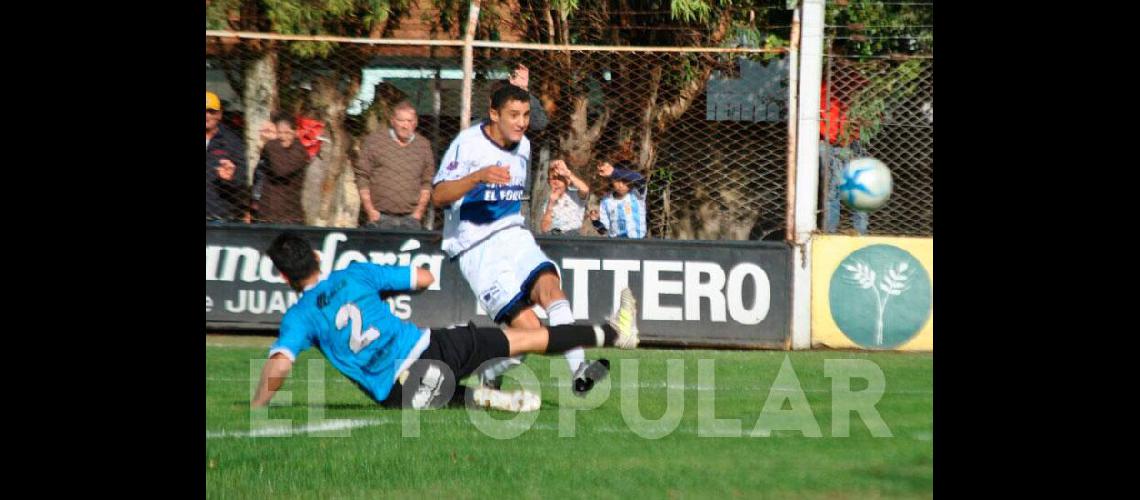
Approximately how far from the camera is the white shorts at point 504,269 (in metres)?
9.55

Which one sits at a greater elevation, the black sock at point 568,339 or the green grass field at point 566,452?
the black sock at point 568,339

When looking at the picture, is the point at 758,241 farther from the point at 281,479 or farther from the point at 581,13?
the point at 281,479

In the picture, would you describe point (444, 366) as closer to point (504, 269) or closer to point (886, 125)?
point (504, 269)

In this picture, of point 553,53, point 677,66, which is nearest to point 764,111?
point 677,66

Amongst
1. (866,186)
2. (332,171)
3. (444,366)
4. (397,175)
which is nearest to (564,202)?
(397,175)

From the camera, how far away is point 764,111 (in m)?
13.5

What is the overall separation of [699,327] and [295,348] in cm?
567

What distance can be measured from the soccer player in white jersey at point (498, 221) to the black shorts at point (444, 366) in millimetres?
992

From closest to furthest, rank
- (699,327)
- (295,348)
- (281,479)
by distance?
(281,479)
(295,348)
(699,327)

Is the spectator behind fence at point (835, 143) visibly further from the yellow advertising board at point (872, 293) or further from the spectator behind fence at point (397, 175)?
the spectator behind fence at point (397, 175)

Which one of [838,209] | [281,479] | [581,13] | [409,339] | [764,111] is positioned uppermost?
[581,13]

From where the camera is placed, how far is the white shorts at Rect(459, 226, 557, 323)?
9.55 metres

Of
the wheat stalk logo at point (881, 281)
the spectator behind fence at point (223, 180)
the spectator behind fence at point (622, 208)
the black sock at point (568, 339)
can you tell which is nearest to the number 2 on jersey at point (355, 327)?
the black sock at point (568, 339)

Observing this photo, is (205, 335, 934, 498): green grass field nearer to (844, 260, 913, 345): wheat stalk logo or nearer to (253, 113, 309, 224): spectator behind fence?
Result: (844, 260, 913, 345): wheat stalk logo
